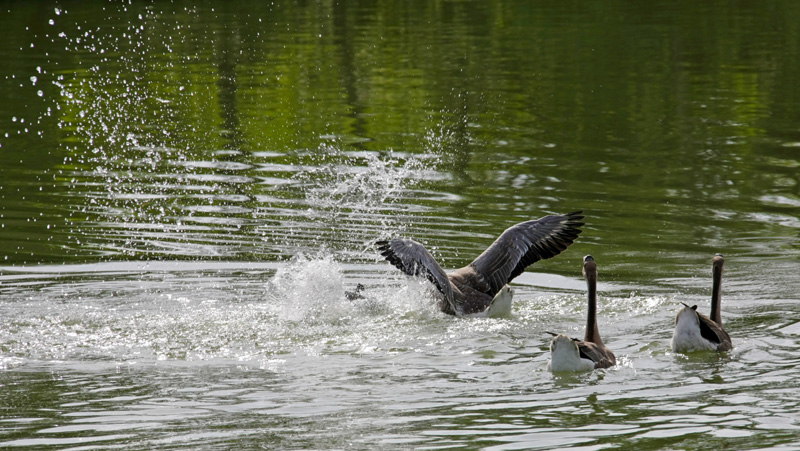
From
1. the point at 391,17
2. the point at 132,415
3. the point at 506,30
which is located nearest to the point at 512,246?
the point at 132,415

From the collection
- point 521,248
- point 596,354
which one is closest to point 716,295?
point 596,354

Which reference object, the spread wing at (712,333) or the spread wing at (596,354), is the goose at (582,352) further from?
the spread wing at (712,333)

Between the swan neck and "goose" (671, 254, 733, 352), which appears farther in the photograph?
the swan neck

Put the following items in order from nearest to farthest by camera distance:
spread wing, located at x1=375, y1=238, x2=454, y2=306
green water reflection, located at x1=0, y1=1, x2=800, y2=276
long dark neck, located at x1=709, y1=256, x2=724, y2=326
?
long dark neck, located at x1=709, y1=256, x2=724, y2=326
spread wing, located at x1=375, y1=238, x2=454, y2=306
green water reflection, located at x1=0, y1=1, x2=800, y2=276

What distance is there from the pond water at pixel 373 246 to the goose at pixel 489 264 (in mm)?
272

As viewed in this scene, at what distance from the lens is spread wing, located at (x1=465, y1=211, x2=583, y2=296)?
11883 millimetres

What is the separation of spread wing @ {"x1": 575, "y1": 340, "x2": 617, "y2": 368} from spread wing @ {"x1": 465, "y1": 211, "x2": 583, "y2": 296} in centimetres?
268

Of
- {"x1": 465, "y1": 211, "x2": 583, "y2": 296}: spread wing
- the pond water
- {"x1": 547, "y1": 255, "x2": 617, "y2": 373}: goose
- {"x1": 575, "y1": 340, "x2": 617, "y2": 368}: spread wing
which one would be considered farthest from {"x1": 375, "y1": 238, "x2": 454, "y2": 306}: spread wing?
{"x1": 575, "y1": 340, "x2": 617, "y2": 368}: spread wing

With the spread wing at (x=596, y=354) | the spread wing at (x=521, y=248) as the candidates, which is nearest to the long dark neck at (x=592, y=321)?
the spread wing at (x=596, y=354)

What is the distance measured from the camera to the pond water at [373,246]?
8023 millimetres

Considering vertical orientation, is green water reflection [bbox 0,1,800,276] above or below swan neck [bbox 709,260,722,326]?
above

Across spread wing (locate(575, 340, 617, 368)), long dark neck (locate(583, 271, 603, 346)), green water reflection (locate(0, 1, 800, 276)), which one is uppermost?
green water reflection (locate(0, 1, 800, 276))

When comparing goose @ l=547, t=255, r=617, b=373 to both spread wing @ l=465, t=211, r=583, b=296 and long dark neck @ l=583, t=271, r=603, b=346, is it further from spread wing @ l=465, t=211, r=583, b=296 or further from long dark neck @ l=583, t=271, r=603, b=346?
spread wing @ l=465, t=211, r=583, b=296

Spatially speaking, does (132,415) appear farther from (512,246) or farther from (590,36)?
(590,36)
